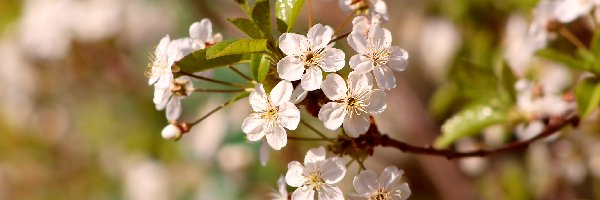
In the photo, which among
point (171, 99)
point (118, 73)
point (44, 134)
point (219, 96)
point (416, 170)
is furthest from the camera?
point (44, 134)

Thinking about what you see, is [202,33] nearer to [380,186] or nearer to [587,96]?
[380,186]

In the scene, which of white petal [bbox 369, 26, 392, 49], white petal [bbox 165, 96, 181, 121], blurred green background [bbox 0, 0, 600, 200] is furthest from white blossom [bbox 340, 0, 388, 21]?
blurred green background [bbox 0, 0, 600, 200]

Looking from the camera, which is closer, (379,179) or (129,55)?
(379,179)

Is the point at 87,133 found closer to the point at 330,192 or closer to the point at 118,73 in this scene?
the point at 118,73

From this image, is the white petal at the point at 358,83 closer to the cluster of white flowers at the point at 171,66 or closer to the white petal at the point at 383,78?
the white petal at the point at 383,78

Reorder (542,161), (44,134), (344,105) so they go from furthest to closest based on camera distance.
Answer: (44,134)
(542,161)
(344,105)

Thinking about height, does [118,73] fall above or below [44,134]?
above

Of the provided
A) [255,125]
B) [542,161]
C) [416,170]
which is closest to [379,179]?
[255,125]

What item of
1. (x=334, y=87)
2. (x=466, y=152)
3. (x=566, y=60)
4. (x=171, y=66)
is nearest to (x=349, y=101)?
(x=334, y=87)
